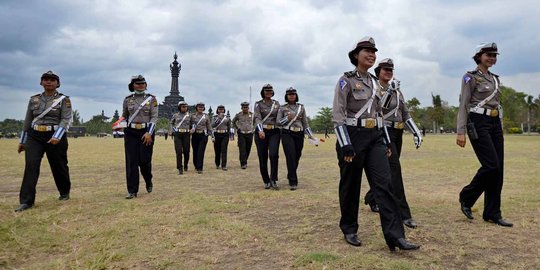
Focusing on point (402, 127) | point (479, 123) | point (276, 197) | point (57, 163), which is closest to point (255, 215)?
point (276, 197)

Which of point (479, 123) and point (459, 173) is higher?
point (479, 123)

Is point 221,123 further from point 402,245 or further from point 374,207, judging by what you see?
point 402,245

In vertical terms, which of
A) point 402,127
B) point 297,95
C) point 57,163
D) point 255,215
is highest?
point 297,95

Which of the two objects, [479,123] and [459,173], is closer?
[479,123]

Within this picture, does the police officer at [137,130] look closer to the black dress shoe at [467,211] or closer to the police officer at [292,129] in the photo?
the police officer at [292,129]

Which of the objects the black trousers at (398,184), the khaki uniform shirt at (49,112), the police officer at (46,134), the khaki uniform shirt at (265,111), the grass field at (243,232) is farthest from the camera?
the khaki uniform shirt at (265,111)

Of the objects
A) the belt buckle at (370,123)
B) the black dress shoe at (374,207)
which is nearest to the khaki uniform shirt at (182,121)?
the black dress shoe at (374,207)

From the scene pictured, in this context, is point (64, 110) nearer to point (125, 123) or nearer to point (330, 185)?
point (125, 123)

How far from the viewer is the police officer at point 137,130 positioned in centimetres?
769

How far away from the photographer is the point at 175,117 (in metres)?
13.1

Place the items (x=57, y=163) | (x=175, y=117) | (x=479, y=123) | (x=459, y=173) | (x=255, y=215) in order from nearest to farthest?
(x=479, y=123) < (x=255, y=215) < (x=57, y=163) < (x=459, y=173) < (x=175, y=117)

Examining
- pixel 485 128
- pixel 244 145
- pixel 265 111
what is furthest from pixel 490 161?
pixel 244 145

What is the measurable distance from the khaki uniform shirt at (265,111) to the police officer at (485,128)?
446 centimetres

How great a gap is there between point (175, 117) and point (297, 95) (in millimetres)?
5311
